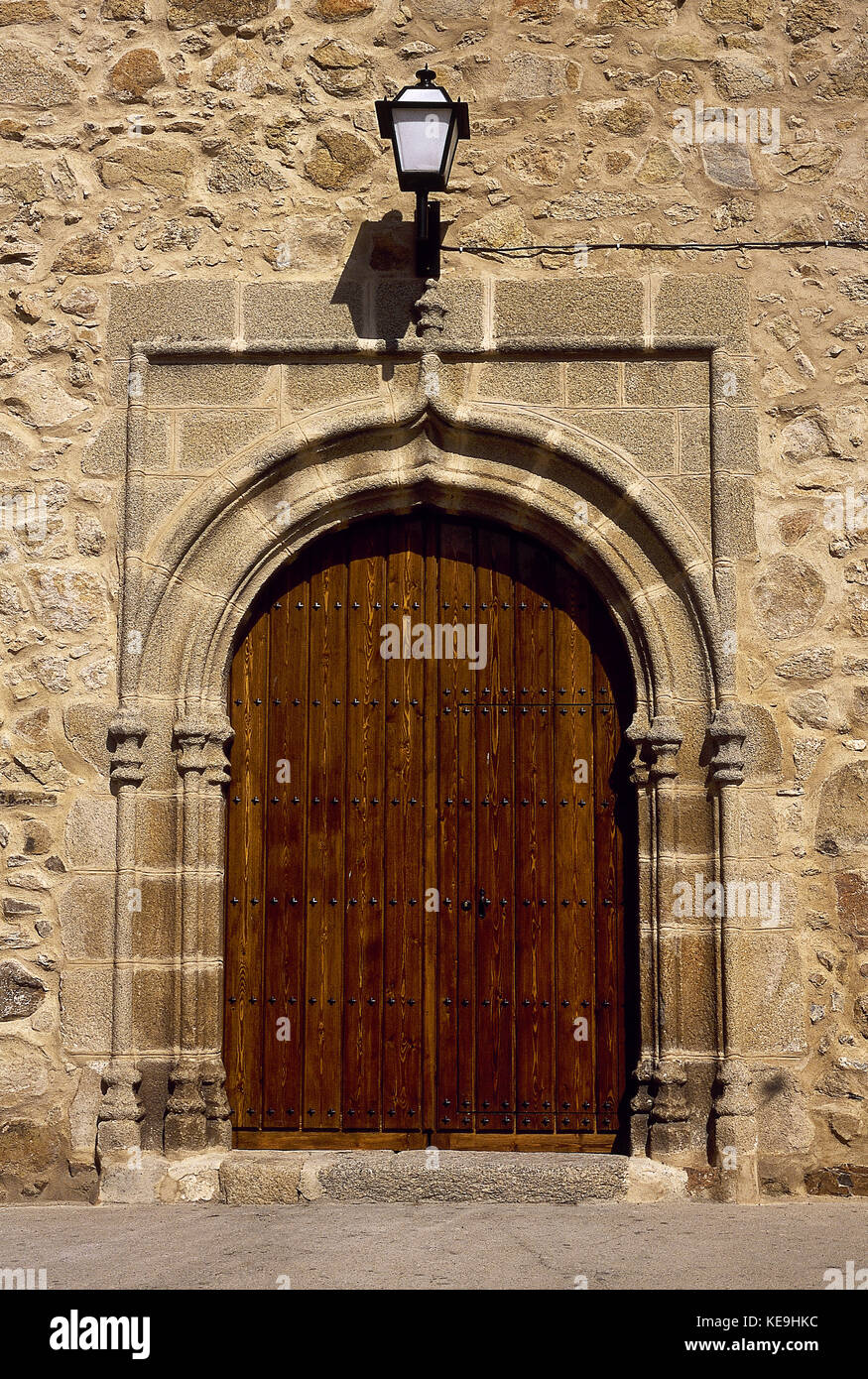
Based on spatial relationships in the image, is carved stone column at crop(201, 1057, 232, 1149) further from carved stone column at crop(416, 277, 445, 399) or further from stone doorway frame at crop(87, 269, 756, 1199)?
carved stone column at crop(416, 277, 445, 399)

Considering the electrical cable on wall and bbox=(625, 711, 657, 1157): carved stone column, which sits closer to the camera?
bbox=(625, 711, 657, 1157): carved stone column

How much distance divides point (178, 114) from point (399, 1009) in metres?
3.38

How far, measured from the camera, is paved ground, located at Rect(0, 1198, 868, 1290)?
11.5ft

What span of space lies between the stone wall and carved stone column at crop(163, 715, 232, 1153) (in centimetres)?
28

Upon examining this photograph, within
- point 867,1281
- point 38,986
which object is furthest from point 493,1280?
point 38,986

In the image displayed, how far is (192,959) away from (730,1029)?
72.6 inches

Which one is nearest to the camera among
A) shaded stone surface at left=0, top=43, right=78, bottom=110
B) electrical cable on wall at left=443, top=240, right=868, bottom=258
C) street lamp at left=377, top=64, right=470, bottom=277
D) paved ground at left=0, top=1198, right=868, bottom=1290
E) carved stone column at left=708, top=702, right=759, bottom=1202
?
paved ground at left=0, top=1198, right=868, bottom=1290

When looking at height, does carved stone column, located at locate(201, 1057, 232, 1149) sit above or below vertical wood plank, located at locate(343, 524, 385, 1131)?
below

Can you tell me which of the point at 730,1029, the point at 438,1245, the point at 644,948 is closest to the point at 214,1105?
the point at 438,1245

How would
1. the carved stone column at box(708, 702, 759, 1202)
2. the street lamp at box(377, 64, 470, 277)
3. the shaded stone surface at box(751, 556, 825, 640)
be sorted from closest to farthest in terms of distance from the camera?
the carved stone column at box(708, 702, 759, 1202)
the street lamp at box(377, 64, 470, 277)
the shaded stone surface at box(751, 556, 825, 640)

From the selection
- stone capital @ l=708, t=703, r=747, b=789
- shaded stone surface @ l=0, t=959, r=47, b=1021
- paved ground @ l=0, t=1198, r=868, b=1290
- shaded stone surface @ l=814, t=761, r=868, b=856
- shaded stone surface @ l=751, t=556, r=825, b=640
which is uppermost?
shaded stone surface @ l=751, t=556, r=825, b=640

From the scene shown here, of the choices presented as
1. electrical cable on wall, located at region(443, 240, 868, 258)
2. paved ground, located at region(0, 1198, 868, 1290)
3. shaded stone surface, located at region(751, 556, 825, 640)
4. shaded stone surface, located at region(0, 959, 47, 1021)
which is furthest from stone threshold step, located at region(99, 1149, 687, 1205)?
electrical cable on wall, located at region(443, 240, 868, 258)

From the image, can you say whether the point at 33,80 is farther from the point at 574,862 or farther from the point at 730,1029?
the point at 730,1029

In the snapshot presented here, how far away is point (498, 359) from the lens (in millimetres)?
4777
